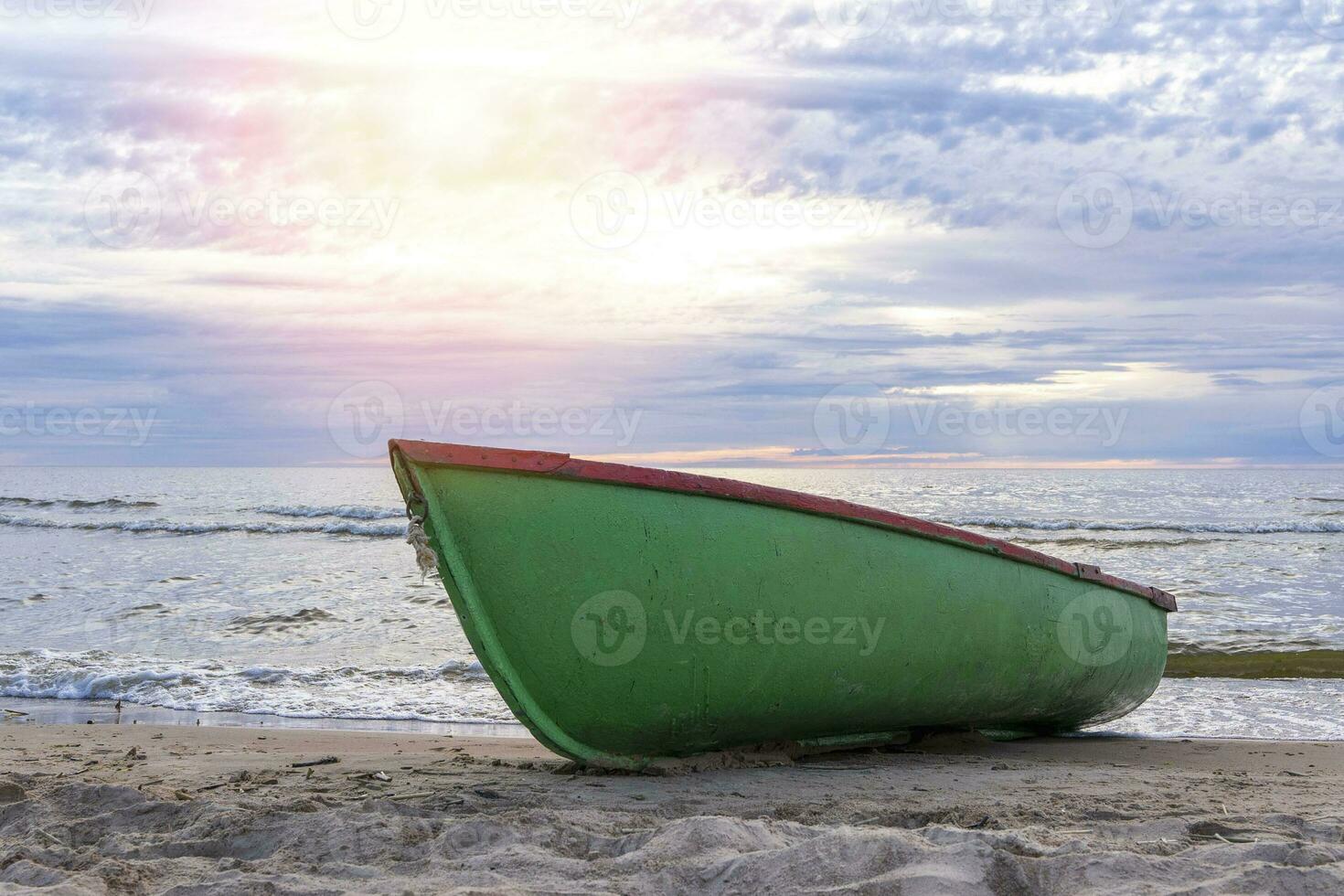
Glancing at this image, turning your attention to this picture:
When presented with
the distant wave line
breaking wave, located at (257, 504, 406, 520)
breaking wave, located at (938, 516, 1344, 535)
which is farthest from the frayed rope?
the distant wave line

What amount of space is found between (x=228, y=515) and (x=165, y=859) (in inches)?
1074

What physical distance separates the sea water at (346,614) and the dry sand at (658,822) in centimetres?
167

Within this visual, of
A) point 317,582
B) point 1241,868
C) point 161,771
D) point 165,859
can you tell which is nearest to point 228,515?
point 317,582

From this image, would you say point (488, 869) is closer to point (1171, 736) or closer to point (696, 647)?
point (696, 647)

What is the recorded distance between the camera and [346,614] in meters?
10.8

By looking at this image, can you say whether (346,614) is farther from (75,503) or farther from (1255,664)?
(75,503)

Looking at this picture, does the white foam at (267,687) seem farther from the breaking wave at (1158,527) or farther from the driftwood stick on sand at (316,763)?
the breaking wave at (1158,527)

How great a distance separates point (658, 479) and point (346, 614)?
779 centimetres

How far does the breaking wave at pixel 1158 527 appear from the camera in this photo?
2458 centimetres

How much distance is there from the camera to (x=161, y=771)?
4.71 m

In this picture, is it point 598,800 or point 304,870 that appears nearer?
point 304,870

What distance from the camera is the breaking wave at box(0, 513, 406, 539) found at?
925 inches

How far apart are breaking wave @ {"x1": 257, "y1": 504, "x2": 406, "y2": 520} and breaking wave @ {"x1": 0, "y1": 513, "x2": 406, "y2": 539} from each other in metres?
1.56

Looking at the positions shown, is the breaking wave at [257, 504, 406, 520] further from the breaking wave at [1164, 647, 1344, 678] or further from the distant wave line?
the breaking wave at [1164, 647, 1344, 678]
